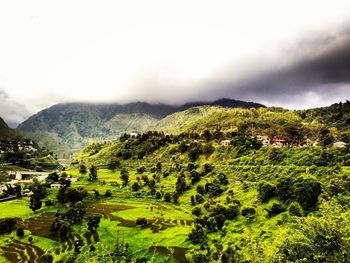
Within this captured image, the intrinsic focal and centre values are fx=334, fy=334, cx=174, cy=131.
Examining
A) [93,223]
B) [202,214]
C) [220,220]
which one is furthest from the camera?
[202,214]

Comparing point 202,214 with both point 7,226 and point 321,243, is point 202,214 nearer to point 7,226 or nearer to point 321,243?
point 7,226

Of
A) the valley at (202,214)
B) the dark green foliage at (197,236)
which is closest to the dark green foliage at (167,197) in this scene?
the valley at (202,214)

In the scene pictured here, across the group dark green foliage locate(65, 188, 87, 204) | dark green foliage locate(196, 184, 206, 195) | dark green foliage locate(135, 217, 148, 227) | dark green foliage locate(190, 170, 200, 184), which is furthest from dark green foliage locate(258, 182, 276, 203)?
dark green foliage locate(65, 188, 87, 204)

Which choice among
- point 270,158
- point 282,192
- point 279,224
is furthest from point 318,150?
point 279,224

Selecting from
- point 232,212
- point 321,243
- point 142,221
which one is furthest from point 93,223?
point 321,243

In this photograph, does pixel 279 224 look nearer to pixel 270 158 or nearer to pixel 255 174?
pixel 255 174

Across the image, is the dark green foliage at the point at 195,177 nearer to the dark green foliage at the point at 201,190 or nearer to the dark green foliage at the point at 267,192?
the dark green foliage at the point at 201,190

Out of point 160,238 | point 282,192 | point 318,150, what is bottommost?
point 160,238

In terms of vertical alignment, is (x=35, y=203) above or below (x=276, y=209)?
above

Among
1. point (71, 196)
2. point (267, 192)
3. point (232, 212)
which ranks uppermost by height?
point (267, 192)

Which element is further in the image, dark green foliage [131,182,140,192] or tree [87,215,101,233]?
dark green foliage [131,182,140,192]

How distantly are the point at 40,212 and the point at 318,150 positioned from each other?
102 meters

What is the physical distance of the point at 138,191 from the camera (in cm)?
14450

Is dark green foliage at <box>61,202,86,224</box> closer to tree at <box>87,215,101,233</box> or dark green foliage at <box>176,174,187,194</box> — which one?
tree at <box>87,215,101,233</box>
